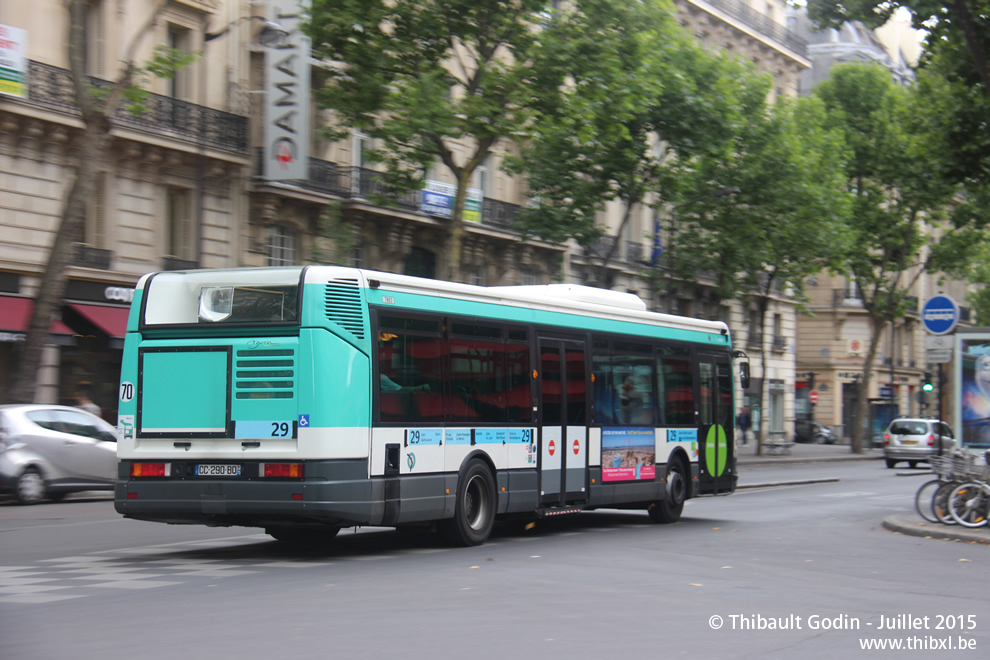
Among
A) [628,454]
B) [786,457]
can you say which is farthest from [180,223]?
[786,457]

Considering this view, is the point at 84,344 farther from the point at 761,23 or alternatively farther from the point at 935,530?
the point at 761,23

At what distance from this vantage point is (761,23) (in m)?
59.8

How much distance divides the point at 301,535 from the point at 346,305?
11.4ft

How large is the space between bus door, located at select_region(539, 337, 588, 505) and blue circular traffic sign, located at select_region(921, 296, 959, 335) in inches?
235

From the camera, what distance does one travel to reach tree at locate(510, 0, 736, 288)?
29402mm

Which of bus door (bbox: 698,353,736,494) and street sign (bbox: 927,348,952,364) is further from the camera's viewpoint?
street sign (bbox: 927,348,952,364)

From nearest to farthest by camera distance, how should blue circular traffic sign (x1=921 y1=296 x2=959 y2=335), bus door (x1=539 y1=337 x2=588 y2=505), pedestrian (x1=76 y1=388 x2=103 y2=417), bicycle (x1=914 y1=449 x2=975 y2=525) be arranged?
bus door (x1=539 y1=337 x2=588 y2=505) < bicycle (x1=914 y1=449 x2=975 y2=525) < blue circular traffic sign (x1=921 y1=296 x2=959 y2=335) < pedestrian (x1=76 y1=388 x2=103 y2=417)

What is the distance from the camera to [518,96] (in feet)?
93.6

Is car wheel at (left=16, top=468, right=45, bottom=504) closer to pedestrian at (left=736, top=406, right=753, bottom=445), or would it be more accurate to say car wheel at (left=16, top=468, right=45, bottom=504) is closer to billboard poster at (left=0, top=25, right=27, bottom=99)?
billboard poster at (left=0, top=25, right=27, bottom=99)

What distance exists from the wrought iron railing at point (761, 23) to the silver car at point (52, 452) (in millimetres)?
40555

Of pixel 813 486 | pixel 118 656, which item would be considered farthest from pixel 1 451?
pixel 813 486

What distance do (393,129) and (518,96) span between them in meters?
3.01

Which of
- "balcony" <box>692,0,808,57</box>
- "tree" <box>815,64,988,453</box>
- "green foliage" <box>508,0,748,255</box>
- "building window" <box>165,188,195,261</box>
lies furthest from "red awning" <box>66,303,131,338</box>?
"balcony" <box>692,0,808,57</box>

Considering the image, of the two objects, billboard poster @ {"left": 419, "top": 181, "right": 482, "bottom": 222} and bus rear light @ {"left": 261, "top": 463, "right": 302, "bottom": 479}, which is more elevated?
billboard poster @ {"left": 419, "top": 181, "right": 482, "bottom": 222}
